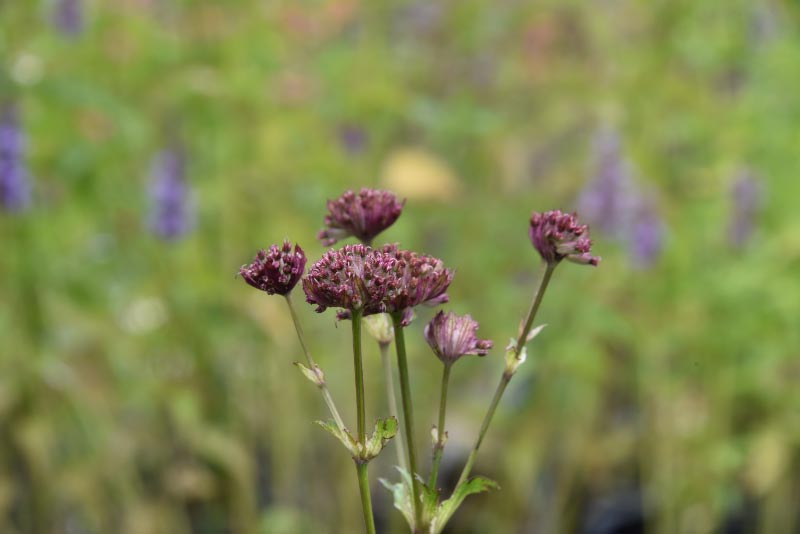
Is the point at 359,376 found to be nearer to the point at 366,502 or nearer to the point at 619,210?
the point at 366,502

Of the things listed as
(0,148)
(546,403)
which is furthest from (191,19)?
(546,403)

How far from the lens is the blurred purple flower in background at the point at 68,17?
7.26 feet

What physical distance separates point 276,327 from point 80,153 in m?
0.61

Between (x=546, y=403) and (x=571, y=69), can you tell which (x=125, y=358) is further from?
(x=571, y=69)

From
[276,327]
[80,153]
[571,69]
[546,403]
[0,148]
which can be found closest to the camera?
[0,148]

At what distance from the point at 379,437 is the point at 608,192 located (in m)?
1.91

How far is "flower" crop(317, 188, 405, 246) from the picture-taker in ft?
2.63

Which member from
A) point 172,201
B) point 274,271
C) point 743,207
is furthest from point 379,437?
point 743,207

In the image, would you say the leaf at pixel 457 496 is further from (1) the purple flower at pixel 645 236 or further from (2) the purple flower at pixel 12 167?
(1) the purple flower at pixel 645 236

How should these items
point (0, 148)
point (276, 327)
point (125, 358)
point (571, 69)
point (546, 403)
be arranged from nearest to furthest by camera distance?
1. point (0, 148)
2. point (276, 327)
3. point (125, 358)
4. point (546, 403)
5. point (571, 69)

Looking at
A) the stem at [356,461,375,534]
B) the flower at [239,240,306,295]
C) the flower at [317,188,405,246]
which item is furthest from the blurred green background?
the stem at [356,461,375,534]

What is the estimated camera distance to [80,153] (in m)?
2.16

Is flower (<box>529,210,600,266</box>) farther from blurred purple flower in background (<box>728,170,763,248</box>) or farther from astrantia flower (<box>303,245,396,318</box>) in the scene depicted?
blurred purple flower in background (<box>728,170,763,248</box>)

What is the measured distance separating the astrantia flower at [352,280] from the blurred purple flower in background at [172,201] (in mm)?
1683
